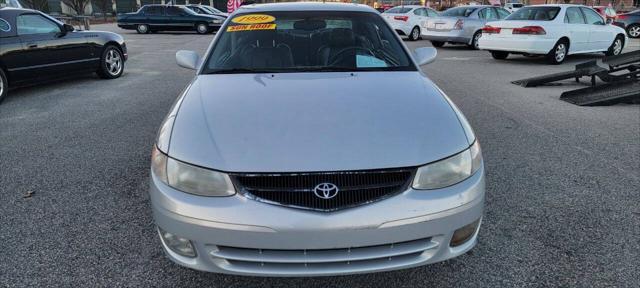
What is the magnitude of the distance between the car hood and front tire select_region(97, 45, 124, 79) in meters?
7.07

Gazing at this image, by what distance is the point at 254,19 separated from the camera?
3816 mm

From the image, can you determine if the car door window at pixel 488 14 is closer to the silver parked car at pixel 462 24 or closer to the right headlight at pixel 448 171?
the silver parked car at pixel 462 24

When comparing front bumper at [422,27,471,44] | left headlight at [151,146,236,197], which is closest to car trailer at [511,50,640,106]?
left headlight at [151,146,236,197]

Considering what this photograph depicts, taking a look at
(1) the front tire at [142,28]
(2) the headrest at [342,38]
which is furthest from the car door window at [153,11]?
(2) the headrest at [342,38]

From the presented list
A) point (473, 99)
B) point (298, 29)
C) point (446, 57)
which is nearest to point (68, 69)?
point (298, 29)

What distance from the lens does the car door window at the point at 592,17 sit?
11.6 metres

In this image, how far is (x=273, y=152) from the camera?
2129 mm

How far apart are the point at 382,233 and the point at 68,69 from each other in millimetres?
8056

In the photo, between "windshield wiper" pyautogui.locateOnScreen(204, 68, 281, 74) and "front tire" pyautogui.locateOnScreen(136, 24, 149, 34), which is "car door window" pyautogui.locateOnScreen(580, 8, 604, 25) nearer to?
"windshield wiper" pyautogui.locateOnScreen(204, 68, 281, 74)

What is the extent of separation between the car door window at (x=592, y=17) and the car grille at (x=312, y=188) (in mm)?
11988

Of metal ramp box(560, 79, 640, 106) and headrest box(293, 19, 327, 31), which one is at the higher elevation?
headrest box(293, 19, 327, 31)

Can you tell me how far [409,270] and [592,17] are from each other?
11.9 m

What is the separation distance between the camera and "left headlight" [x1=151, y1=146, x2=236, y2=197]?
6.80 ft

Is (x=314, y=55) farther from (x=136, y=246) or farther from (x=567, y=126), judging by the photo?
(x=567, y=126)
